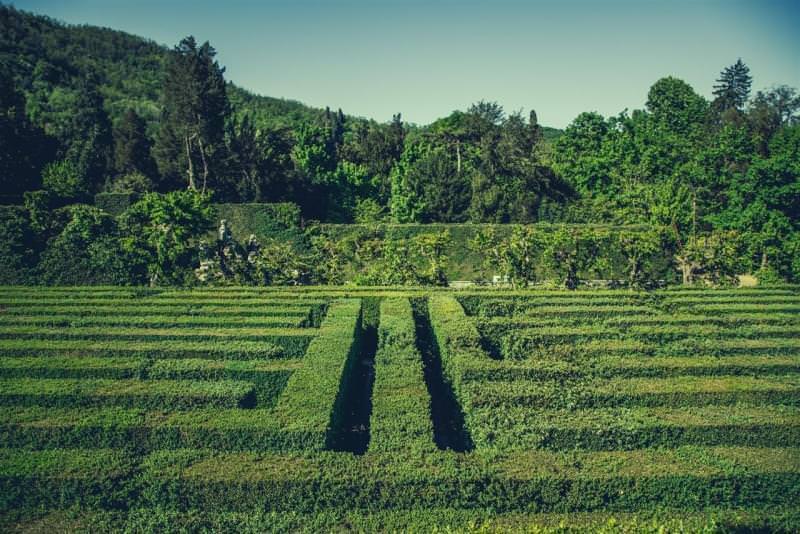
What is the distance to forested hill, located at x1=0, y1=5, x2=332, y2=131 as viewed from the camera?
66500 mm

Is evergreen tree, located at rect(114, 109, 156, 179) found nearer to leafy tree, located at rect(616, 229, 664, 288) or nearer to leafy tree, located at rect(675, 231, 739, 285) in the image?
leafy tree, located at rect(616, 229, 664, 288)

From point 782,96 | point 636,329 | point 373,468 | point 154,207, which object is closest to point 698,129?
point 782,96

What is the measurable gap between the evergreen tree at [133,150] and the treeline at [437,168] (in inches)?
5.3

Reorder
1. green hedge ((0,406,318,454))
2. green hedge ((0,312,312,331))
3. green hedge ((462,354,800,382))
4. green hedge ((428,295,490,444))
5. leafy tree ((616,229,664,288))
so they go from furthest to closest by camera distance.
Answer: leafy tree ((616,229,664,288)) → green hedge ((0,312,312,331)) → green hedge ((462,354,800,382)) → green hedge ((428,295,490,444)) → green hedge ((0,406,318,454))

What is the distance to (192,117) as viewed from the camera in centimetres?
4362

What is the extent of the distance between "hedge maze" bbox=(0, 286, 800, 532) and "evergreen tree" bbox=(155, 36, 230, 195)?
2355cm

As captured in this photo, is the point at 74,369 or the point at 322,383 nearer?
the point at 322,383

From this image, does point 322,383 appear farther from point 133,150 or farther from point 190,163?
point 133,150

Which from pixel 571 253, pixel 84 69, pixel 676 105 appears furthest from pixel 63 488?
pixel 84 69

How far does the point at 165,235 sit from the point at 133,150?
2468 centimetres

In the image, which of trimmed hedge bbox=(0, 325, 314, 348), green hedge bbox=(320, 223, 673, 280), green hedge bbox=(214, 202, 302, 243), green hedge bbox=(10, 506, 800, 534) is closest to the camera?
green hedge bbox=(10, 506, 800, 534)

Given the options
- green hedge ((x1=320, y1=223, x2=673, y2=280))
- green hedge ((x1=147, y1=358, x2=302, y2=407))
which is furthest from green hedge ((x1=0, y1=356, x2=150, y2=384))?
green hedge ((x1=320, y1=223, x2=673, y2=280))

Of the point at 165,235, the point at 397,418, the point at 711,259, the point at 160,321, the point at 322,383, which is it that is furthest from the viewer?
the point at 711,259

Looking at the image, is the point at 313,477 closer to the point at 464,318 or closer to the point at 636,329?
the point at 464,318
